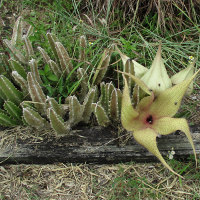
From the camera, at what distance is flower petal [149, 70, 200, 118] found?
1366mm

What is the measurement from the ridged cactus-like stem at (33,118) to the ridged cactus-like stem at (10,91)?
0.21 meters

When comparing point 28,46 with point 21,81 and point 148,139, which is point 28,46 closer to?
point 21,81

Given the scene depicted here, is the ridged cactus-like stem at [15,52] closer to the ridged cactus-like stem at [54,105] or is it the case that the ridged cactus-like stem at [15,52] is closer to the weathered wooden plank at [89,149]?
the ridged cactus-like stem at [54,105]

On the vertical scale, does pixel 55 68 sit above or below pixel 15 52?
below

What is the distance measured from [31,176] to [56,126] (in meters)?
0.36

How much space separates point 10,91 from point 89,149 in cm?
61

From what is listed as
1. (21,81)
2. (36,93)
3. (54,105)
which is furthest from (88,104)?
(21,81)

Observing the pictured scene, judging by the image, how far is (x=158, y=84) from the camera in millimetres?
1437

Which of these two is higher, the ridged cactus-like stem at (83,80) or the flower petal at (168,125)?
the ridged cactus-like stem at (83,80)

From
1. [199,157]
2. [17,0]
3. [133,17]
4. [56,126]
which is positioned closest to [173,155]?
[199,157]

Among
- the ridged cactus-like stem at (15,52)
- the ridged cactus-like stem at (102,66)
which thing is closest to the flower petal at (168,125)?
the ridged cactus-like stem at (102,66)


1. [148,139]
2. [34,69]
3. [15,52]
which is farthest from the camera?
[15,52]

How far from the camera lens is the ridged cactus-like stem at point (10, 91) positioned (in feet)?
5.32

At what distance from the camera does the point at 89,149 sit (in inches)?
62.8
